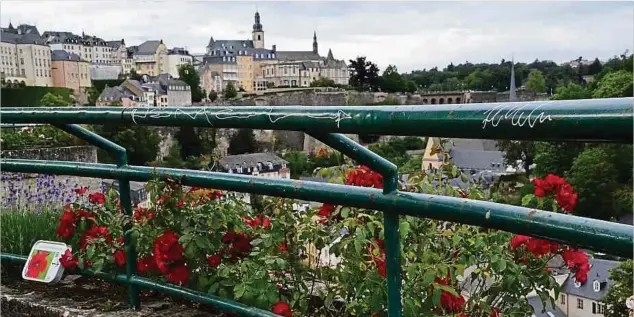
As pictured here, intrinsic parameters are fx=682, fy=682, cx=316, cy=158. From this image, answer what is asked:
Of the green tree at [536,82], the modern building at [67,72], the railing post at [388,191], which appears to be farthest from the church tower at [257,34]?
the railing post at [388,191]

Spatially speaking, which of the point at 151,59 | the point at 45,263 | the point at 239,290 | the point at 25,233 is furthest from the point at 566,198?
the point at 151,59

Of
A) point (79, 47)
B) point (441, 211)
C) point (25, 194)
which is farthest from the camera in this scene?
point (79, 47)

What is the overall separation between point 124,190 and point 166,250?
0.29 meters

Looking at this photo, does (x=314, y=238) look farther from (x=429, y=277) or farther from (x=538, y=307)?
(x=538, y=307)

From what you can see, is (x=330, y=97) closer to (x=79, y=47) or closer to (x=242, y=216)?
(x=79, y=47)

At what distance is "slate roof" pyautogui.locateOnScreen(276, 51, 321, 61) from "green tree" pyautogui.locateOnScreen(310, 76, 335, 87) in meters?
7.12

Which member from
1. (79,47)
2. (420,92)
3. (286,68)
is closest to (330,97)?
(420,92)

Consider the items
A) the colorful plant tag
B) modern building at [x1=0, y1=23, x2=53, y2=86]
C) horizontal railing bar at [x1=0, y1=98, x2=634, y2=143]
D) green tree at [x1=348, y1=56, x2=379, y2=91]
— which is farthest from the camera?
green tree at [x1=348, y1=56, x2=379, y2=91]

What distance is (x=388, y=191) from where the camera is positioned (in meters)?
1.52

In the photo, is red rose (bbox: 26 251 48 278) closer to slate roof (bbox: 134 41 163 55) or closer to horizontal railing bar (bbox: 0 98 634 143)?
horizontal railing bar (bbox: 0 98 634 143)

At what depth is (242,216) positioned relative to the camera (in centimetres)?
213

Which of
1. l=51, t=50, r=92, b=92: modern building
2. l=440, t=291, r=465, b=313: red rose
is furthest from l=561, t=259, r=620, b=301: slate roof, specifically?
l=51, t=50, r=92, b=92: modern building

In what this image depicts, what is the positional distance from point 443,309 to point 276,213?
1.91 feet

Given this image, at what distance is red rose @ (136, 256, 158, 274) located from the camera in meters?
2.33
